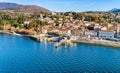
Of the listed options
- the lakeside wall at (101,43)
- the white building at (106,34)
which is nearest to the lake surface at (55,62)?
the lakeside wall at (101,43)

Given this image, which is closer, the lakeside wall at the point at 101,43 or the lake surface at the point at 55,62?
the lake surface at the point at 55,62

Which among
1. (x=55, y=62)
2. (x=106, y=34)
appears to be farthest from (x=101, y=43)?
(x=55, y=62)

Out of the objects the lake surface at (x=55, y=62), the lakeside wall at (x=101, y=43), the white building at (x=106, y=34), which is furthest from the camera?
the white building at (x=106, y=34)

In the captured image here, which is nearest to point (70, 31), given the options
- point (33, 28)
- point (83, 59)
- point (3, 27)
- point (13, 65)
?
point (33, 28)

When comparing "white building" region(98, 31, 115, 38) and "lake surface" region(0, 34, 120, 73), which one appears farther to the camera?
"white building" region(98, 31, 115, 38)

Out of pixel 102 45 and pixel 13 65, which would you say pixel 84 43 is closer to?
pixel 102 45

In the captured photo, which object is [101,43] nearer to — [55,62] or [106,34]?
[106,34]

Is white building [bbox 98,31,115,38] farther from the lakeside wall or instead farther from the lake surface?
the lake surface

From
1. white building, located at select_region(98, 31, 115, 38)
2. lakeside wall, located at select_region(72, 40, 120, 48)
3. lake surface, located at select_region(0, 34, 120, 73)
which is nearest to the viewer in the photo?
lake surface, located at select_region(0, 34, 120, 73)

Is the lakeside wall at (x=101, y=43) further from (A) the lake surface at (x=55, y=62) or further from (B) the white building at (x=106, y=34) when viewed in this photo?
(A) the lake surface at (x=55, y=62)

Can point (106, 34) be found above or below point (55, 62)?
above

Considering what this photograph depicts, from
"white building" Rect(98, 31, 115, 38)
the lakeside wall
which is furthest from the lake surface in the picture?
"white building" Rect(98, 31, 115, 38)

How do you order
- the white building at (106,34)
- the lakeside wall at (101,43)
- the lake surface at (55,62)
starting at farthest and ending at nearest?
the white building at (106,34) → the lakeside wall at (101,43) → the lake surface at (55,62)
